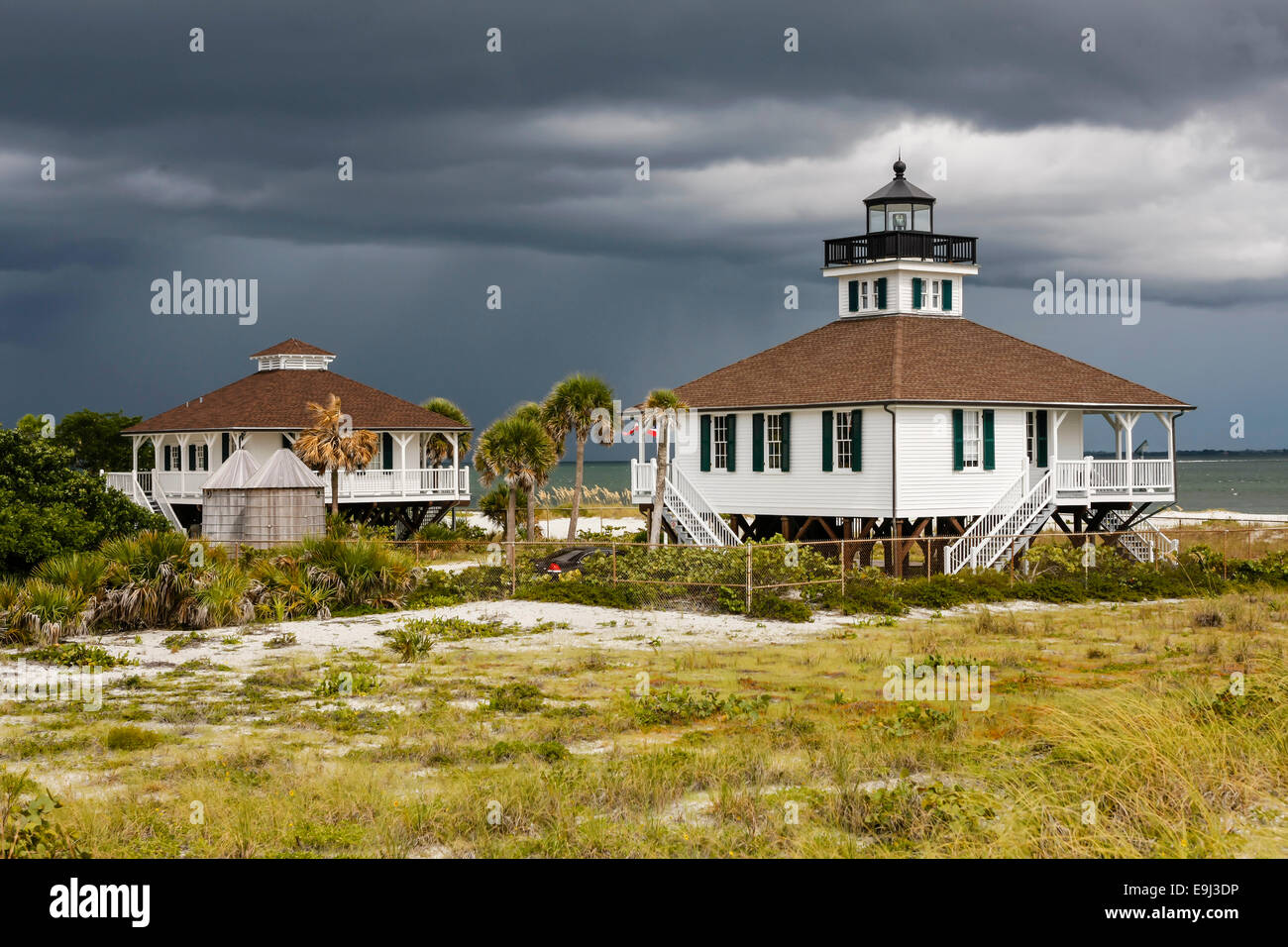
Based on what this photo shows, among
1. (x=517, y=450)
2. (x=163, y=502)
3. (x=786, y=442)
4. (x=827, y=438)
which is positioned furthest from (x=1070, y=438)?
(x=163, y=502)

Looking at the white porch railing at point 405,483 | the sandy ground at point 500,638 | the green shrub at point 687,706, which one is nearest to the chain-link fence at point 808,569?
the sandy ground at point 500,638

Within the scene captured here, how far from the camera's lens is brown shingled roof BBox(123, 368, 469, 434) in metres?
45.9

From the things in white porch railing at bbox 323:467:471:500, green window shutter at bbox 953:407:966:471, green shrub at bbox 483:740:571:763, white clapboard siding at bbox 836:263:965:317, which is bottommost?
green shrub at bbox 483:740:571:763

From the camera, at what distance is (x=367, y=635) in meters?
24.5

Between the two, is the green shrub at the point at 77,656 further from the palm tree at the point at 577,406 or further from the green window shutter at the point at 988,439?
the green window shutter at the point at 988,439

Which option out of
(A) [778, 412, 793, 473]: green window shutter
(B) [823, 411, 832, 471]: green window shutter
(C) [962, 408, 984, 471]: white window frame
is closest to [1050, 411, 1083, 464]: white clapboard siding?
(C) [962, 408, 984, 471]: white window frame

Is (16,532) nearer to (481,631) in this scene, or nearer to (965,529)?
(481,631)

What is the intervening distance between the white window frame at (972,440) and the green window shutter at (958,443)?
93 mm

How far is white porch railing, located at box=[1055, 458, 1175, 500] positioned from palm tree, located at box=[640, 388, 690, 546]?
1065 centimetres

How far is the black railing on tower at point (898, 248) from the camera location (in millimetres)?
41094

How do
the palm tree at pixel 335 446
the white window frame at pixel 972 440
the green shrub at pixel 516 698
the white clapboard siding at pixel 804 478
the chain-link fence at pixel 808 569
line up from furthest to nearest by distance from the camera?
1. the palm tree at pixel 335 446
2. the white window frame at pixel 972 440
3. the white clapboard siding at pixel 804 478
4. the chain-link fence at pixel 808 569
5. the green shrub at pixel 516 698

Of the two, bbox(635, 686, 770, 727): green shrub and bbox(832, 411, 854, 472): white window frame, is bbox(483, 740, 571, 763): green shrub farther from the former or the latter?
bbox(832, 411, 854, 472): white window frame

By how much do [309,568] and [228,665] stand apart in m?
7.05

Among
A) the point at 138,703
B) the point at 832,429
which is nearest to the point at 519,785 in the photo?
the point at 138,703
